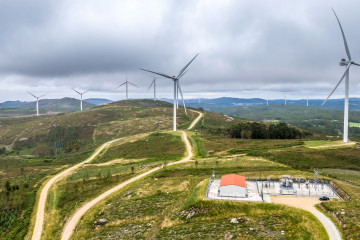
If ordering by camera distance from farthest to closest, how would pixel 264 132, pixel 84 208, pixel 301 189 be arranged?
pixel 264 132 → pixel 301 189 → pixel 84 208

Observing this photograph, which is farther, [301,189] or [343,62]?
[343,62]

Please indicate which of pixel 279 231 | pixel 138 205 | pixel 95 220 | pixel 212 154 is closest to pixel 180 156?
pixel 212 154

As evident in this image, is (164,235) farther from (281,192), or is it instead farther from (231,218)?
(281,192)

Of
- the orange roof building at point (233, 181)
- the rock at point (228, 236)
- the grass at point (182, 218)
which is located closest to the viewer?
the rock at point (228, 236)

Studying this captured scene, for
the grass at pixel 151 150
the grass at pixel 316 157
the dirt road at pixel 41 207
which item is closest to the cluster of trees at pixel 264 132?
the grass at pixel 151 150

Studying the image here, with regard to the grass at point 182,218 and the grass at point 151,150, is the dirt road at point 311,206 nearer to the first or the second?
the grass at point 182,218

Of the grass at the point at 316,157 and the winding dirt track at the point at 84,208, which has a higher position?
the grass at the point at 316,157

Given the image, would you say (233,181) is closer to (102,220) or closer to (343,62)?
(102,220)

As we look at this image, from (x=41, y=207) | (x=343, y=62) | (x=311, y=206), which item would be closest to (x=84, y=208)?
(x=41, y=207)

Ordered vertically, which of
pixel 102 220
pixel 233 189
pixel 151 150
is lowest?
pixel 102 220
